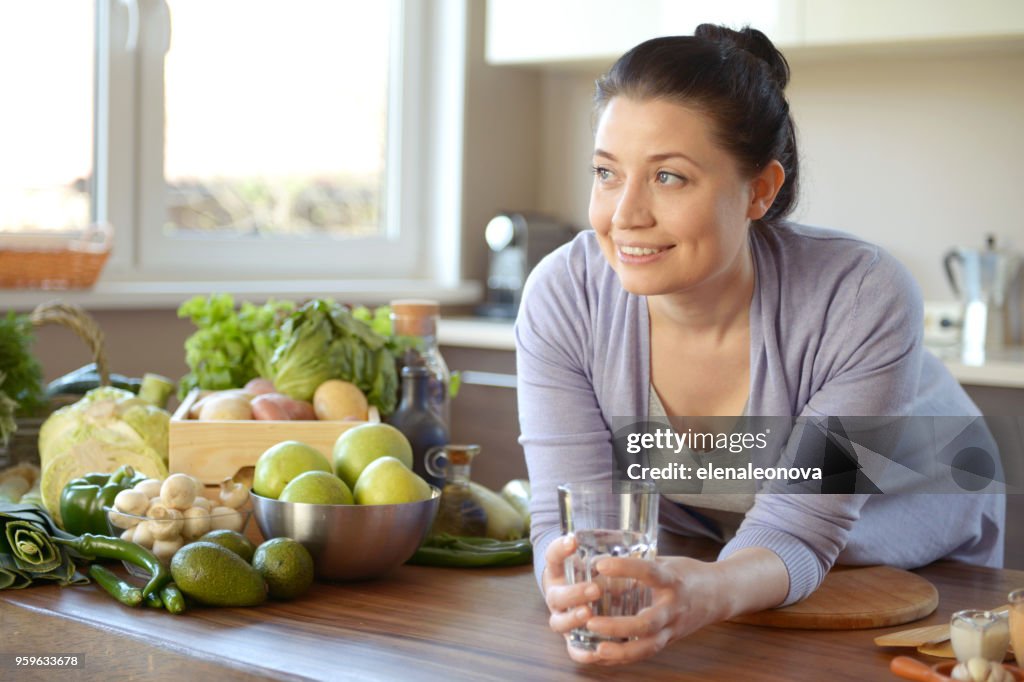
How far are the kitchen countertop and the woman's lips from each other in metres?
1.45

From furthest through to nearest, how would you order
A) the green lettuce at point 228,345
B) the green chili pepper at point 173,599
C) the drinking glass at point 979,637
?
the green lettuce at point 228,345 → the green chili pepper at point 173,599 → the drinking glass at point 979,637

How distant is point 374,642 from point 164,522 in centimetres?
30

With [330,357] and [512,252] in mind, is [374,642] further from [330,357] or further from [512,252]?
[512,252]

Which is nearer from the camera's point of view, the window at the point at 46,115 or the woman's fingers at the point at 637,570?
the woman's fingers at the point at 637,570

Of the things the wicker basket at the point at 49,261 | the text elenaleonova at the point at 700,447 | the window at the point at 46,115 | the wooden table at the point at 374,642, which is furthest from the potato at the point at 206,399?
the window at the point at 46,115

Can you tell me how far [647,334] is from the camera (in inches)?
57.1

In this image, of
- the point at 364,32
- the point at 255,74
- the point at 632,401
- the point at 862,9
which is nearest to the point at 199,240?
the point at 255,74

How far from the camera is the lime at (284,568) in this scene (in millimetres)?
1164

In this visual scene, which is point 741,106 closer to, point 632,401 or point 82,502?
point 632,401

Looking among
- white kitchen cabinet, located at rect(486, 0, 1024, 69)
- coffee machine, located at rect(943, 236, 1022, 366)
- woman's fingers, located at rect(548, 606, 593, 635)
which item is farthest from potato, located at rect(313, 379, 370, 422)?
coffee machine, located at rect(943, 236, 1022, 366)

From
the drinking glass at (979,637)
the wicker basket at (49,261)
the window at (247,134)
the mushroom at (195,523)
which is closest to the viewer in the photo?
the drinking glass at (979,637)

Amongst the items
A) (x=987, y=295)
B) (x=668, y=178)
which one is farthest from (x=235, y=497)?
(x=987, y=295)

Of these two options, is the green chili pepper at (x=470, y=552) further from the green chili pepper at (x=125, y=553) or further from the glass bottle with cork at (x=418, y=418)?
the green chili pepper at (x=125, y=553)

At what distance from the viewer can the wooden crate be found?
1.46 metres
